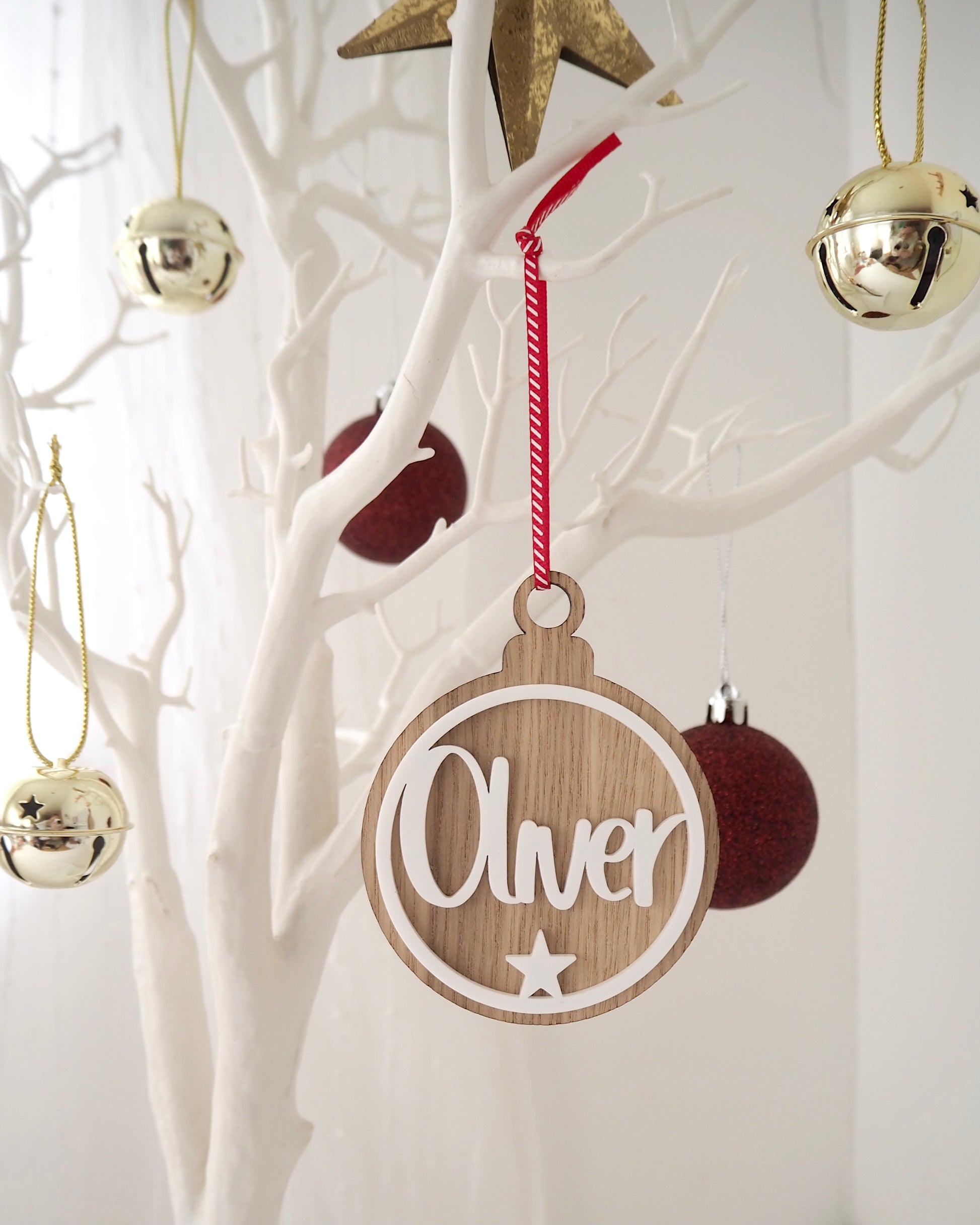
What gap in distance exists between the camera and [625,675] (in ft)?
5.90

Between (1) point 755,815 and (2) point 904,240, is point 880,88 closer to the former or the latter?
(2) point 904,240

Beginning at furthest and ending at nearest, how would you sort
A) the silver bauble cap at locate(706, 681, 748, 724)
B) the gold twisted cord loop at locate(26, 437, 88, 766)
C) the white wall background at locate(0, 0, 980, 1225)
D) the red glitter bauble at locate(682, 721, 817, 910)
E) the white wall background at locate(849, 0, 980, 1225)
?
the white wall background at locate(0, 0, 980, 1225) → the white wall background at locate(849, 0, 980, 1225) → the silver bauble cap at locate(706, 681, 748, 724) → the red glitter bauble at locate(682, 721, 817, 910) → the gold twisted cord loop at locate(26, 437, 88, 766)

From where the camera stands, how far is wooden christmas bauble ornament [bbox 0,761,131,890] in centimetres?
92

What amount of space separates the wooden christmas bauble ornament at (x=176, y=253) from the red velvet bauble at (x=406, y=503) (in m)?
0.21

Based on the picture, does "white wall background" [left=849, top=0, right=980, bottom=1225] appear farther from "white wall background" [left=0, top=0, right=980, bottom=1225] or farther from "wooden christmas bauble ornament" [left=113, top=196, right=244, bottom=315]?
"wooden christmas bauble ornament" [left=113, top=196, right=244, bottom=315]

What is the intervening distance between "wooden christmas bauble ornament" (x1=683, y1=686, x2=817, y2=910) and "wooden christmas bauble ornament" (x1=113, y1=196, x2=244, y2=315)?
664mm

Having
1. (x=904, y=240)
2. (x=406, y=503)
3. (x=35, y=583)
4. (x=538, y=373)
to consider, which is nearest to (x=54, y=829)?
(x=35, y=583)

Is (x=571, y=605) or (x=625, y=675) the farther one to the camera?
(x=625, y=675)

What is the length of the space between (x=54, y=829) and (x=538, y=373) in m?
0.60

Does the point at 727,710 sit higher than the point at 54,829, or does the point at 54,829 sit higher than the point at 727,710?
the point at 727,710

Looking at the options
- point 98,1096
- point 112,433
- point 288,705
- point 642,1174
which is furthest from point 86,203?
point 642,1174

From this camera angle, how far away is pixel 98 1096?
1603 mm

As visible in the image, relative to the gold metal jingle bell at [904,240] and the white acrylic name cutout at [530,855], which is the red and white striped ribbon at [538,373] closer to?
the white acrylic name cutout at [530,855]

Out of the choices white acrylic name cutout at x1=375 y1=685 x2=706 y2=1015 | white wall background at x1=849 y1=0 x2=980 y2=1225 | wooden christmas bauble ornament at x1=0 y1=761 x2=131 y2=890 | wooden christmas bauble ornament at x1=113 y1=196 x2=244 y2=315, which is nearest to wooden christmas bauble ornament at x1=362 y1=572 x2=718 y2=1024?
white acrylic name cutout at x1=375 y1=685 x2=706 y2=1015
